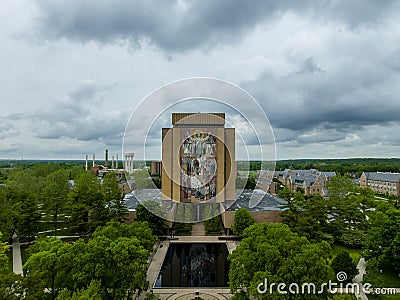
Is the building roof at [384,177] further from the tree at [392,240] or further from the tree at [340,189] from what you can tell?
the tree at [392,240]

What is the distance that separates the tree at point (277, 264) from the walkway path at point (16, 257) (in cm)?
1237

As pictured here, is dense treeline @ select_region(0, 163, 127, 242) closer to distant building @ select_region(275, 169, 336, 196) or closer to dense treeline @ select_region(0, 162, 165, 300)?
dense treeline @ select_region(0, 162, 165, 300)

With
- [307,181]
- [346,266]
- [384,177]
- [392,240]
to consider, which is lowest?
[346,266]

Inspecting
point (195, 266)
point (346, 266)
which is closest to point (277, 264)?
point (346, 266)

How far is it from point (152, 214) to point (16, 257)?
29.7 feet

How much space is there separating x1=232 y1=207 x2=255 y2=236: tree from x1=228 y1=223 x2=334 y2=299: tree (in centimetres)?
1069

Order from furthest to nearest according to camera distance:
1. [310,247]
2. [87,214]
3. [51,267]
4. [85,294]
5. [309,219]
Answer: [87,214] → [309,219] → [51,267] → [310,247] → [85,294]

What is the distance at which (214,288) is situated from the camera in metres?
15.3

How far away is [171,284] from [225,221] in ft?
33.0

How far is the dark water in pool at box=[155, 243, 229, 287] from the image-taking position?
16.4 meters

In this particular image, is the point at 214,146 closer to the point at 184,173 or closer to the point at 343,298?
the point at 184,173

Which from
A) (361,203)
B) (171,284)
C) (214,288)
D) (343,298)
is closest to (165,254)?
(171,284)

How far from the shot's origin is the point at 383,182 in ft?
174

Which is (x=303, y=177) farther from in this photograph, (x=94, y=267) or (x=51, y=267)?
(x=51, y=267)
